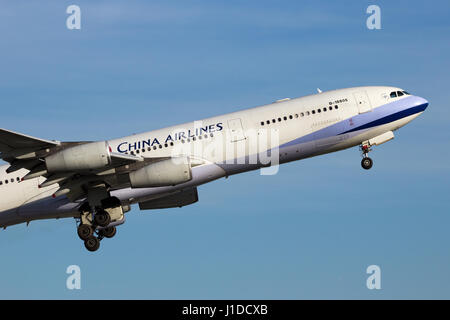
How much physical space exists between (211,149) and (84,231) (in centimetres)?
926

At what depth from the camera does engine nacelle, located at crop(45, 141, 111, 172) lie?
38.3 m

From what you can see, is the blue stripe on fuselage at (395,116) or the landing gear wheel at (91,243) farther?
the landing gear wheel at (91,243)

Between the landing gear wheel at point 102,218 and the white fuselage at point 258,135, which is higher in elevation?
the white fuselage at point 258,135

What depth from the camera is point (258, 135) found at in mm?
43188

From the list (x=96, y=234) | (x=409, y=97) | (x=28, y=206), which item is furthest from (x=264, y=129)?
(x=28, y=206)

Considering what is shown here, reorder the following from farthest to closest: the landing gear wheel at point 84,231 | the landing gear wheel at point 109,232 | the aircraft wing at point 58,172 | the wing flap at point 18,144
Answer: the landing gear wheel at point 109,232
the landing gear wheel at point 84,231
the aircraft wing at point 58,172
the wing flap at point 18,144

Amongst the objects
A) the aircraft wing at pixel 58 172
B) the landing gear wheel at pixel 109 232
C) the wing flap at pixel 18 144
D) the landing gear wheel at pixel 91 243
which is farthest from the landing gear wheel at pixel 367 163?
the wing flap at pixel 18 144

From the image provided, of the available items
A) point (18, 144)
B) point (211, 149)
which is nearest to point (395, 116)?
point (211, 149)

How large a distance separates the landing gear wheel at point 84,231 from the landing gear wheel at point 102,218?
1.22m

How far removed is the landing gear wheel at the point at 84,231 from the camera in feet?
146

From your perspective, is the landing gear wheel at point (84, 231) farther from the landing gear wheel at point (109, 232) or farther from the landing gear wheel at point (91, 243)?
the landing gear wheel at point (109, 232)

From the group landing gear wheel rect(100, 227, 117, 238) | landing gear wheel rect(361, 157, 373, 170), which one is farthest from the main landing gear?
landing gear wheel rect(100, 227, 117, 238)
